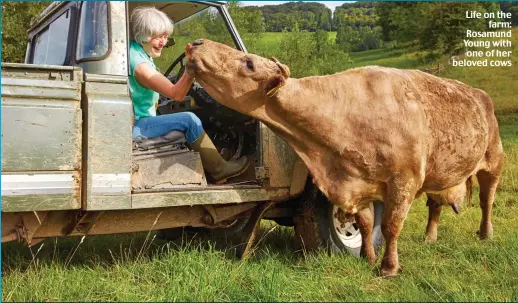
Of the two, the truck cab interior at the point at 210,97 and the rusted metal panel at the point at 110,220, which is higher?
the truck cab interior at the point at 210,97

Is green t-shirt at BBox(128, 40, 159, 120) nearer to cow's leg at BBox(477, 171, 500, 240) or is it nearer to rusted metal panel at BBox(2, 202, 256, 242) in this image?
rusted metal panel at BBox(2, 202, 256, 242)

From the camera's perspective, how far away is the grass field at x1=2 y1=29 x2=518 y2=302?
3.79 m

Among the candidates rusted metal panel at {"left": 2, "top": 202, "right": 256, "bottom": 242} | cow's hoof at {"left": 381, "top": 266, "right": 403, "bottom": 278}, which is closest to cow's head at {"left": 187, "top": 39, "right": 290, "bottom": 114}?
rusted metal panel at {"left": 2, "top": 202, "right": 256, "bottom": 242}

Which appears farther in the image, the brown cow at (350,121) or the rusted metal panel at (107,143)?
the brown cow at (350,121)

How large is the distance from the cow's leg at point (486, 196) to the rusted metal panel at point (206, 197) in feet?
9.16

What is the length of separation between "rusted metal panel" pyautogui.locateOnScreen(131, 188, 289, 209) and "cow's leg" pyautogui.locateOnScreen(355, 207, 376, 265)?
0.74 metres

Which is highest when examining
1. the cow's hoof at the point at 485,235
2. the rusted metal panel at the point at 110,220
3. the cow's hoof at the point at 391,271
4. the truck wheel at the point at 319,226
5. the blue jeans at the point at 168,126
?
the blue jeans at the point at 168,126

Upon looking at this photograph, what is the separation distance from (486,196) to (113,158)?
453 cm

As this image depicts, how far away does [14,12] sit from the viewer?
1703 cm

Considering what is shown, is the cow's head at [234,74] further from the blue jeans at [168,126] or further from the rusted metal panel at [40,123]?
the rusted metal panel at [40,123]

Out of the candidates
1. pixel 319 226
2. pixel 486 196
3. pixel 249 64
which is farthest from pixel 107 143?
pixel 486 196

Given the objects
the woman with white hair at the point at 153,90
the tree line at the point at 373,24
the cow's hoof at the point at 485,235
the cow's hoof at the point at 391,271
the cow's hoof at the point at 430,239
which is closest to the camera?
the woman with white hair at the point at 153,90

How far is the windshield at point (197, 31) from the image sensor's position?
526cm

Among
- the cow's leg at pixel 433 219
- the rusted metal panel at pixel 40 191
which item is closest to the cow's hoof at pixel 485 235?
the cow's leg at pixel 433 219
